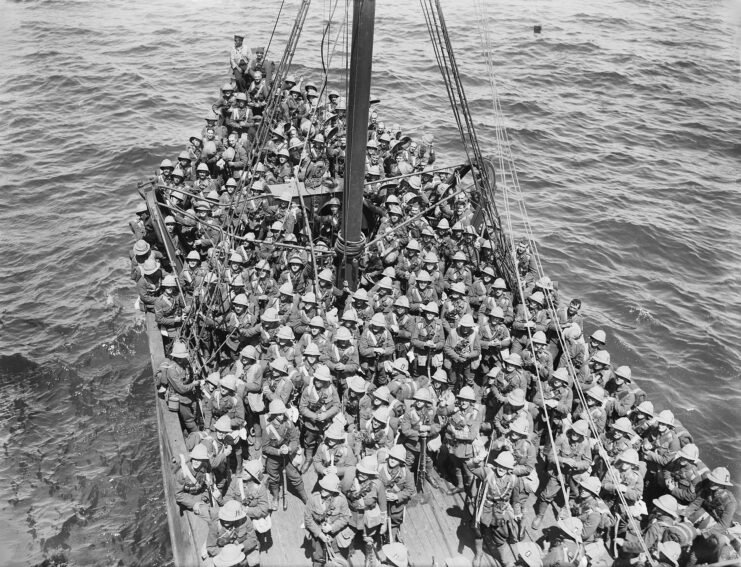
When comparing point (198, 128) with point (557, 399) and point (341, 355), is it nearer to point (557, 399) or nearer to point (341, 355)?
point (341, 355)

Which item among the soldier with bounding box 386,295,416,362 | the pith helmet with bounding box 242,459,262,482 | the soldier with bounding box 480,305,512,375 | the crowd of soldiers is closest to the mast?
the crowd of soldiers

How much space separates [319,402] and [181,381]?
9.14 feet

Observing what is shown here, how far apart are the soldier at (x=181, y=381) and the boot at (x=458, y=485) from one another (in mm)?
5006

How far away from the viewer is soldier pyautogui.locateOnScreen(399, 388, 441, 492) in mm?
8898

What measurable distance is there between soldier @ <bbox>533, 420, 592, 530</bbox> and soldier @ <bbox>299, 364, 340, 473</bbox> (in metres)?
3.63

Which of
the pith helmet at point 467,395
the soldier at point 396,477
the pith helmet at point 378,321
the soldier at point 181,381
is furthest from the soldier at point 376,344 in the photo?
the soldier at point 181,381

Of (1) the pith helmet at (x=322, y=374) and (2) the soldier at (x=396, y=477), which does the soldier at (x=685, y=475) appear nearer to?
(2) the soldier at (x=396, y=477)

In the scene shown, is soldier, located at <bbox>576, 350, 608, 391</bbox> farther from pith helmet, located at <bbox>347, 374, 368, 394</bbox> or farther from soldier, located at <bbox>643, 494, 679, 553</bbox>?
pith helmet, located at <bbox>347, 374, 368, 394</bbox>

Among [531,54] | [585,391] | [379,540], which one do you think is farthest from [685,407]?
[531,54]

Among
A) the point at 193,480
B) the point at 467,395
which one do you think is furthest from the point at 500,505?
the point at 193,480

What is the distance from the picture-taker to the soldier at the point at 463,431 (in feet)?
29.1

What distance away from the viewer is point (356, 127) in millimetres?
9734

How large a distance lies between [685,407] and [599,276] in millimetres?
6900

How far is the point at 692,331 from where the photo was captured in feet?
65.8
